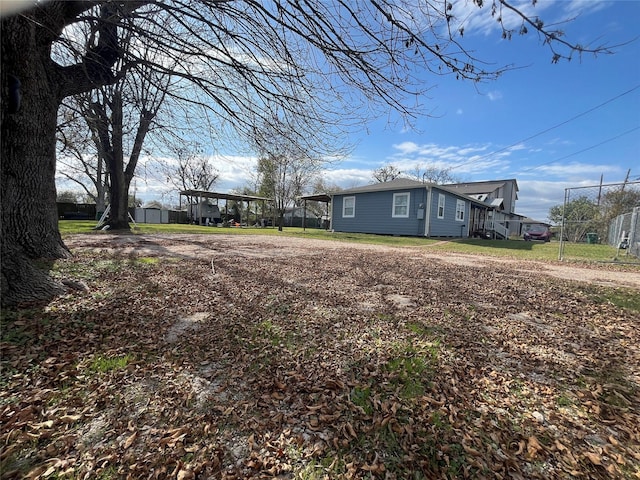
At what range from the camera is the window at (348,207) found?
1724cm

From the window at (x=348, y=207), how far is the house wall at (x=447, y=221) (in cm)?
452

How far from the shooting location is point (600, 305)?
3.64 metres

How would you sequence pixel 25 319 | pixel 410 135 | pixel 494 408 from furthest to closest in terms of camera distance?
pixel 410 135 → pixel 25 319 → pixel 494 408

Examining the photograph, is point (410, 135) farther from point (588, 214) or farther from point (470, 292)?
point (588, 214)

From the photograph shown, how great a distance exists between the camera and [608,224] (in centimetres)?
1780

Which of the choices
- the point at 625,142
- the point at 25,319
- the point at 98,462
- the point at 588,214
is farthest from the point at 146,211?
the point at 588,214

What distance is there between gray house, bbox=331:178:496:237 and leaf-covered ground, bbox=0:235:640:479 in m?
11.3

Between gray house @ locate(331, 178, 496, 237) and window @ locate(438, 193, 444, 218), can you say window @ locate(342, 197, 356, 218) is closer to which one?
Result: gray house @ locate(331, 178, 496, 237)

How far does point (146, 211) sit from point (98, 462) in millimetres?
24959

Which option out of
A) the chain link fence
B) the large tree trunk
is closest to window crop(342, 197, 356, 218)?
the chain link fence

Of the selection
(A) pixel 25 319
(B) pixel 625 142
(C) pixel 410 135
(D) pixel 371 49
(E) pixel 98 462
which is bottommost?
(E) pixel 98 462

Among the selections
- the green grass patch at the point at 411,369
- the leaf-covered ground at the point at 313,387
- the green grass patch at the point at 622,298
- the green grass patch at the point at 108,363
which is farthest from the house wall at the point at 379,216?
the green grass patch at the point at 108,363

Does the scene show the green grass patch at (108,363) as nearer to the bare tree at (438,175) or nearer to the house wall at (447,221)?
the house wall at (447,221)

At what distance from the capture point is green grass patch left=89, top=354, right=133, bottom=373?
78.0 inches
